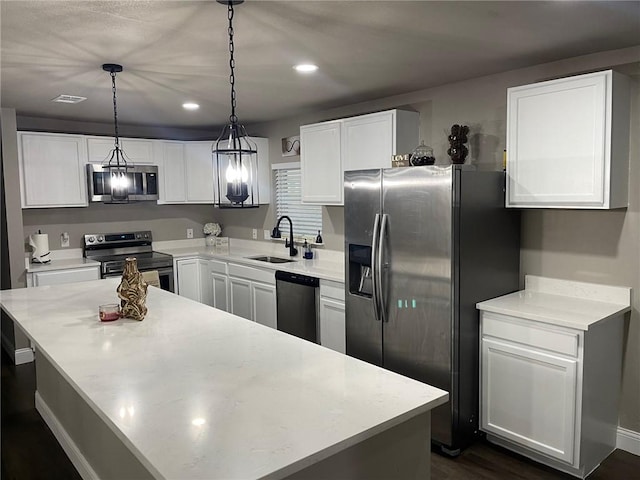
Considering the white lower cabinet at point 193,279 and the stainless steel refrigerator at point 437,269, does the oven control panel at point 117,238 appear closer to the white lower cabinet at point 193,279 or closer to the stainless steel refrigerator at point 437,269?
the white lower cabinet at point 193,279

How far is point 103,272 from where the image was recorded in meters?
4.99

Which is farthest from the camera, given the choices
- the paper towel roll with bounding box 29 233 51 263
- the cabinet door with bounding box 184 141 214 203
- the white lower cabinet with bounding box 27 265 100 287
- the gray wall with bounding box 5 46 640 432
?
the cabinet door with bounding box 184 141 214 203

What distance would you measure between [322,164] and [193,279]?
2.24 meters

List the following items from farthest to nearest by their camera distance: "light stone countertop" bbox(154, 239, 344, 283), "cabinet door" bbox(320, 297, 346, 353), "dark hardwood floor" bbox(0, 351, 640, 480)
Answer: "light stone countertop" bbox(154, 239, 344, 283) < "cabinet door" bbox(320, 297, 346, 353) < "dark hardwood floor" bbox(0, 351, 640, 480)

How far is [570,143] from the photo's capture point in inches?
111

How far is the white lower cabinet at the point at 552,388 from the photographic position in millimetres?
2684

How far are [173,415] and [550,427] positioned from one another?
2.19 metres

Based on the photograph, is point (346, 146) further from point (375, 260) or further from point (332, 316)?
point (332, 316)

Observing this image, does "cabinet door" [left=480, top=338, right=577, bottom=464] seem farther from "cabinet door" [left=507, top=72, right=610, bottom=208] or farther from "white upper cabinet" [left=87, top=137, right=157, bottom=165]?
"white upper cabinet" [left=87, top=137, right=157, bottom=165]

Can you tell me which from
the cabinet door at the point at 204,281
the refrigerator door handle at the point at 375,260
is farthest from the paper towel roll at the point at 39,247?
the refrigerator door handle at the point at 375,260

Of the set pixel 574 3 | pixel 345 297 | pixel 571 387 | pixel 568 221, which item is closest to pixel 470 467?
pixel 571 387

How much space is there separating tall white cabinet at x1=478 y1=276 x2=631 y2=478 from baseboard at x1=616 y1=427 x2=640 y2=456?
52mm

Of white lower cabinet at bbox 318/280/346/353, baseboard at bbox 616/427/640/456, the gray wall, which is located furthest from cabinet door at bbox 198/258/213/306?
baseboard at bbox 616/427/640/456

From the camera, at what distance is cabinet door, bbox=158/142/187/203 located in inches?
225
